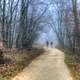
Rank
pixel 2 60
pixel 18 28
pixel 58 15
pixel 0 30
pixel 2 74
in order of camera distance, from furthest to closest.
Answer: pixel 58 15 < pixel 18 28 < pixel 0 30 < pixel 2 60 < pixel 2 74

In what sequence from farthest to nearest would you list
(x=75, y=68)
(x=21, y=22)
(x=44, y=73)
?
(x=21, y=22), (x=75, y=68), (x=44, y=73)

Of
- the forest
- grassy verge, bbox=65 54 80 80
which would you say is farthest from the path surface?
the forest

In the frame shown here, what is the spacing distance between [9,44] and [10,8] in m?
4.13

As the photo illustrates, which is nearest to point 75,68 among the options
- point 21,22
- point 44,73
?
point 44,73

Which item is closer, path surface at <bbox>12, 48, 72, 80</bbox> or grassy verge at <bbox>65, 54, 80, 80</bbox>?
path surface at <bbox>12, 48, 72, 80</bbox>

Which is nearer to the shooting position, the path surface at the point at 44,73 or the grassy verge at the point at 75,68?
the path surface at the point at 44,73

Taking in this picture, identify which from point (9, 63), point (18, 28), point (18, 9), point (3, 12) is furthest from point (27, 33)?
point (9, 63)

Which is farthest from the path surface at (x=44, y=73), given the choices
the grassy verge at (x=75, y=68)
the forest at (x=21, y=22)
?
the forest at (x=21, y=22)

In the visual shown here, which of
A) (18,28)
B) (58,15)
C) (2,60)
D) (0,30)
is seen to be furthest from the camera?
(58,15)

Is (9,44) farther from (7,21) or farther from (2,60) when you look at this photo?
(2,60)

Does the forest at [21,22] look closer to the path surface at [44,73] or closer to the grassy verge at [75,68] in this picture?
the grassy verge at [75,68]

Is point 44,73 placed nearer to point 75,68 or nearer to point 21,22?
point 75,68

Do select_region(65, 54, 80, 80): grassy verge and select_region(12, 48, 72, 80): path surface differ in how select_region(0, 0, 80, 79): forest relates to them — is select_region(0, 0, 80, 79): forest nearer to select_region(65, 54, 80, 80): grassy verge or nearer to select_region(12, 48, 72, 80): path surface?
select_region(65, 54, 80, 80): grassy verge

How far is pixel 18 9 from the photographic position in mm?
30453
